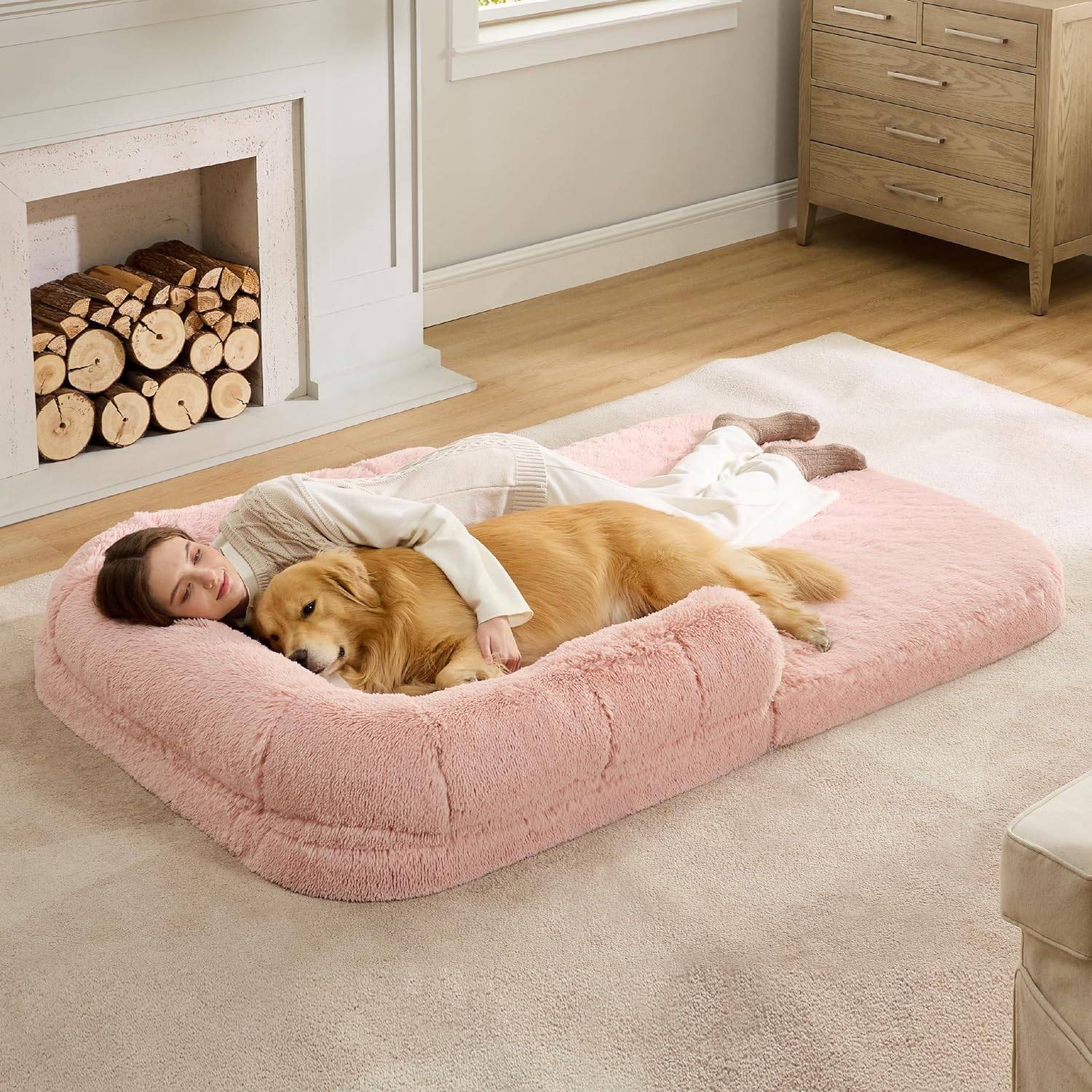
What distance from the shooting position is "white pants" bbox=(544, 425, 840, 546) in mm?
2469

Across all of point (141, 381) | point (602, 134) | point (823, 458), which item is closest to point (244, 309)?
point (141, 381)

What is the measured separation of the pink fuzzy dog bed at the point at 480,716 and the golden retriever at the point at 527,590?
0.07 m

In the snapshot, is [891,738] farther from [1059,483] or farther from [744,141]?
[744,141]

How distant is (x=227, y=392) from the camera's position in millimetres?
3336

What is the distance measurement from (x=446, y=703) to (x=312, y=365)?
175cm

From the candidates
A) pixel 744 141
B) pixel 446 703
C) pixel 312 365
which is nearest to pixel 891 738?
pixel 446 703

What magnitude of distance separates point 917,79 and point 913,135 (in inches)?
6.3

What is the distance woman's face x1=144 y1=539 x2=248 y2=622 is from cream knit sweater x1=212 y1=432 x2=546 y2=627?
0.06 metres

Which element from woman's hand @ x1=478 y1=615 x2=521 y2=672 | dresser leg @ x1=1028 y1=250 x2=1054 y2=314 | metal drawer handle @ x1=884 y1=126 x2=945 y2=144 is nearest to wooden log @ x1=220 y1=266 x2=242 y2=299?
woman's hand @ x1=478 y1=615 x2=521 y2=672

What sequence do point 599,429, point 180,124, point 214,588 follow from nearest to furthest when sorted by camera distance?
1. point 214,588
2. point 180,124
3. point 599,429

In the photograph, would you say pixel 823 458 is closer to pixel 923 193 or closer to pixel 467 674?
pixel 467 674

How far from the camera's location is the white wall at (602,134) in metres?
3.97

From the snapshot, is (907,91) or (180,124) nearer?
(180,124)

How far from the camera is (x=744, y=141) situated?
15.5 ft
